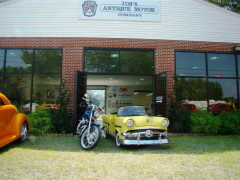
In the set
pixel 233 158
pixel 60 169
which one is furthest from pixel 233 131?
pixel 60 169

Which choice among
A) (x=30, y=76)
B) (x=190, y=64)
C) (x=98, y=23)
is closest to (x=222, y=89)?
(x=190, y=64)

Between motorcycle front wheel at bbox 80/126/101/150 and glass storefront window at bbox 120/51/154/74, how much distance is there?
437 centimetres

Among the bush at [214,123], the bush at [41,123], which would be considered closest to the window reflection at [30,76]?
the bush at [41,123]

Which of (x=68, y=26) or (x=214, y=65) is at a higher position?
(x=68, y=26)

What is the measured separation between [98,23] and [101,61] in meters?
1.77

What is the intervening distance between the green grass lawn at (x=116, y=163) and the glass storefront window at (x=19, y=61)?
450 centimetres

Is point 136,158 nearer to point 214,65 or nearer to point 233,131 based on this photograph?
point 233,131

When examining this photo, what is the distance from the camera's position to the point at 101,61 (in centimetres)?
934

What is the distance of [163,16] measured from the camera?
379 inches

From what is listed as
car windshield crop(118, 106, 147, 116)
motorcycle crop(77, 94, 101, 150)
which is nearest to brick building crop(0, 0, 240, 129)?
car windshield crop(118, 106, 147, 116)

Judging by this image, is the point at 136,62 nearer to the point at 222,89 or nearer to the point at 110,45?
the point at 110,45

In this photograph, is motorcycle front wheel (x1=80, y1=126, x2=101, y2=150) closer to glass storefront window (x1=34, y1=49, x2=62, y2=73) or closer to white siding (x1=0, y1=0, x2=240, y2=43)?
glass storefront window (x1=34, y1=49, x2=62, y2=73)

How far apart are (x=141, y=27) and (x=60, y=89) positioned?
4712mm

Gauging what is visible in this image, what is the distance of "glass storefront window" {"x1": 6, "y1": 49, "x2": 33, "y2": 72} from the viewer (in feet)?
30.2
